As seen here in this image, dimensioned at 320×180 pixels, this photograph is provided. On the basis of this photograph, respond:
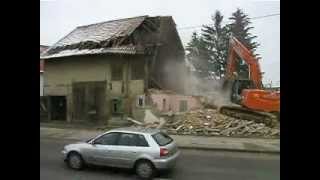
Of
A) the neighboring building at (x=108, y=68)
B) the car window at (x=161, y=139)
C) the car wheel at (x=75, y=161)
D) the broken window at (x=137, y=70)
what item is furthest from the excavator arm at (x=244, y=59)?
the car wheel at (x=75, y=161)

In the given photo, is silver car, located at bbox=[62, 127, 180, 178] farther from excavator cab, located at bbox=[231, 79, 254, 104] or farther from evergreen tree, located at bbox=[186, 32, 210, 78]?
excavator cab, located at bbox=[231, 79, 254, 104]

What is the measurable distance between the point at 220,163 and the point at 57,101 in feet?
8.36

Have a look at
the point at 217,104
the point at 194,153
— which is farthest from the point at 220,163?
the point at 217,104

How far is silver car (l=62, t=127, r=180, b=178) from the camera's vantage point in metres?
A: 4.43

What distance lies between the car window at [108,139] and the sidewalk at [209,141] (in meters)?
0.52

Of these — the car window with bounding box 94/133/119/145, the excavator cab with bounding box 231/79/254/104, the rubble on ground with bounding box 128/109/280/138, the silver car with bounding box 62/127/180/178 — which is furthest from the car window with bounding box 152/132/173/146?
the excavator cab with bounding box 231/79/254/104

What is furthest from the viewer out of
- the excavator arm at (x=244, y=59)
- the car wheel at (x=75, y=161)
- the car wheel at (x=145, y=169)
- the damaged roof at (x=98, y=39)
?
the excavator arm at (x=244, y=59)

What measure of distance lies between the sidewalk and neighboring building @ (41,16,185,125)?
0.42 metres

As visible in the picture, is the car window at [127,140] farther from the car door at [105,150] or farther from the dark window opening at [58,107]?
the dark window opening at [58,107]

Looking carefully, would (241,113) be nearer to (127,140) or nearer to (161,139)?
(161,139)

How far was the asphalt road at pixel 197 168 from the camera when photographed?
4543 mm
